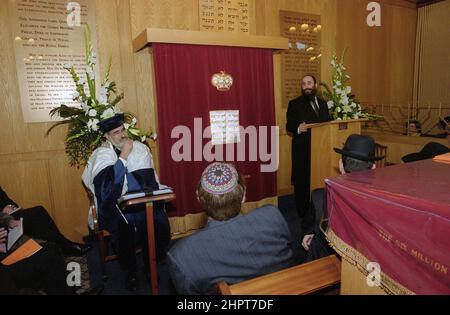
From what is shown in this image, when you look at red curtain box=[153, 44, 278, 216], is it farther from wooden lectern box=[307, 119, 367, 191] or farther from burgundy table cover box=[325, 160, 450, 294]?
burgundy table cover box=[325, 160, 450, 294]

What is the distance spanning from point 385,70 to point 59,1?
5.42 metres

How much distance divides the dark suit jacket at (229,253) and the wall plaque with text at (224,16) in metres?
3.11

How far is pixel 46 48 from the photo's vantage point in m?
3.11

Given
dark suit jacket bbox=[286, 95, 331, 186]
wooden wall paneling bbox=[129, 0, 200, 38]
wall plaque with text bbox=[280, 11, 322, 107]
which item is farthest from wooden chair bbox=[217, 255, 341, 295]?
wall plaque with text bbox=[280, 11, 322, 107]

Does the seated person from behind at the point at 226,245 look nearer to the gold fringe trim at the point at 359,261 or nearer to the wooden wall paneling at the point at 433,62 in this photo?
the gold fringe trim at the point at 359,261

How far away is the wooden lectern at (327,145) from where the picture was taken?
10.6 ft

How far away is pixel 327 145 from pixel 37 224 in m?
2.84

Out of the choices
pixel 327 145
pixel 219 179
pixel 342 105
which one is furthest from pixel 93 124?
pixel 342 105

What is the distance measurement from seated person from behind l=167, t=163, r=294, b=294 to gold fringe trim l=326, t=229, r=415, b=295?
254 millimetres

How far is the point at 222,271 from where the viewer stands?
1.23 metres

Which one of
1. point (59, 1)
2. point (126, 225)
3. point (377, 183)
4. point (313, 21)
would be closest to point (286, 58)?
point (313, 21)

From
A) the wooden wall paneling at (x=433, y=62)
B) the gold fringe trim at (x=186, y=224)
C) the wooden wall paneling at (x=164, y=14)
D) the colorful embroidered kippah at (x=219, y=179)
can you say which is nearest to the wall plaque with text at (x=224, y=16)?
the wooden wall paneling at (x=164, y=14)

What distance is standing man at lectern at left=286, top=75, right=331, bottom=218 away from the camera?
3.75m
